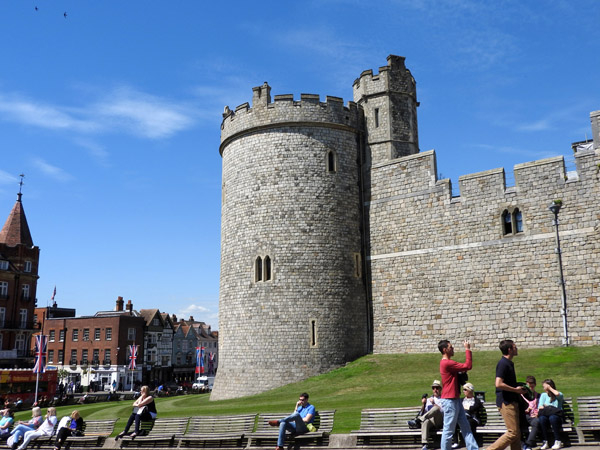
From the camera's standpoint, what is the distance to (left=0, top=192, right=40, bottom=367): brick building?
52969mm

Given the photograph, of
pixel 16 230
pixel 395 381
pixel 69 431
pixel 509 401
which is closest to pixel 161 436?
pixel 69 431

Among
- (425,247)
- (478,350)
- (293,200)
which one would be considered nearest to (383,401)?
(478,350)

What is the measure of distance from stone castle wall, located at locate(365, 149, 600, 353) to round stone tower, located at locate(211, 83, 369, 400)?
1.48 m

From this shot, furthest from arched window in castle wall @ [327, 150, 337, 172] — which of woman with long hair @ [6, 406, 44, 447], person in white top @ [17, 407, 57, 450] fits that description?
woman with long hair @ [6, 406, 44, 447]

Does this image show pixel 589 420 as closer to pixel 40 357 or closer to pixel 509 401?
pixel 509 401

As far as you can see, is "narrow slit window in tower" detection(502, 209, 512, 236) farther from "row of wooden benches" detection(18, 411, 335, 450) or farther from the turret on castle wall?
"row of wooden benches" detection(18, 411, 335, 450)

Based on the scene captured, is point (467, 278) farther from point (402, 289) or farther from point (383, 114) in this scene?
point (383, 114)

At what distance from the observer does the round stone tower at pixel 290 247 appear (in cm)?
2567

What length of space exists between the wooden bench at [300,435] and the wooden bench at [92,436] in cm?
398

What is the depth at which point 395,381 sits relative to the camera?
21.6m

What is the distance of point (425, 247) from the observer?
25.5 m

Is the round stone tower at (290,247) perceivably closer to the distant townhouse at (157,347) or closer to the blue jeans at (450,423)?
the blue jeans at (450,423)

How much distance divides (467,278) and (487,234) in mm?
2046

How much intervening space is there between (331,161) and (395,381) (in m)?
11.1
